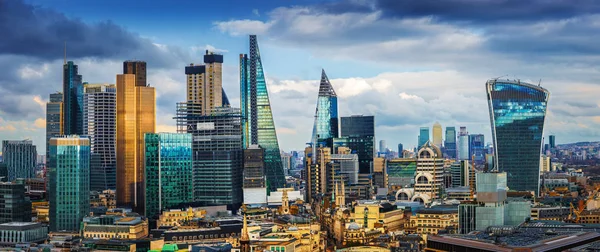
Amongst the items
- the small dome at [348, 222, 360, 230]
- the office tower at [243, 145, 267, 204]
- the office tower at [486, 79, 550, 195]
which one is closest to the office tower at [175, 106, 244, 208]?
the office tower at [243, 145, 267, 204]

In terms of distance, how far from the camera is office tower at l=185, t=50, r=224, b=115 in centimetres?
18988

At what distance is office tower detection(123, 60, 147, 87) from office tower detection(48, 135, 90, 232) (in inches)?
1727

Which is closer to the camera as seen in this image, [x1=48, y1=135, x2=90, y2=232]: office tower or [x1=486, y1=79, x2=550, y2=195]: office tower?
[x1=48, y1=135, x2=90, y2=232]: office tower

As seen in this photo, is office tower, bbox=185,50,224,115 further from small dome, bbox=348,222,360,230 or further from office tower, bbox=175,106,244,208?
small dome, bbox=348,222,360,230

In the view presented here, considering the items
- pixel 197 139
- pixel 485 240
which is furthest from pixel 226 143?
pixel 485 240

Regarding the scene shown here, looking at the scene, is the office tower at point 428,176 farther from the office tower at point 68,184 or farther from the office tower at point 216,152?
the office tower at point 68,184

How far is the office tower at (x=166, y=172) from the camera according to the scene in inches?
6216

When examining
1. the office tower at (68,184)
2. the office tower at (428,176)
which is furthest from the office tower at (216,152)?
the office tower at (428,176)

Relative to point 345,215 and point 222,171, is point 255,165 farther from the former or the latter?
point 345,215

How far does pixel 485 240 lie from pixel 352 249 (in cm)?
2484

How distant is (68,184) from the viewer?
451 ft

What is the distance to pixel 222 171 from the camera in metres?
166

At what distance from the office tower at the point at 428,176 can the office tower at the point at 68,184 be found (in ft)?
187

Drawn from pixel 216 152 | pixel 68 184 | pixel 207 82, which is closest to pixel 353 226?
pixel 68 184
